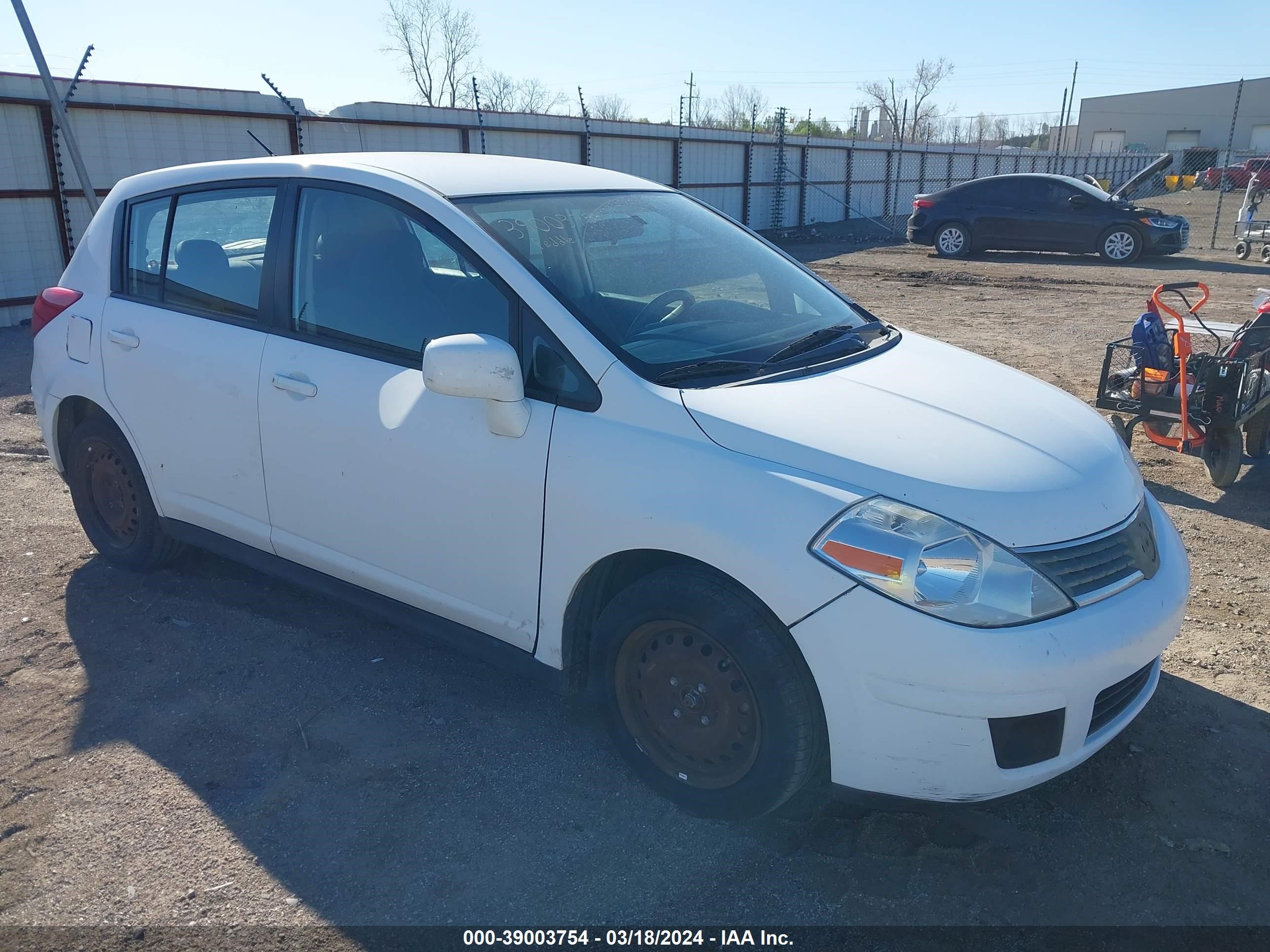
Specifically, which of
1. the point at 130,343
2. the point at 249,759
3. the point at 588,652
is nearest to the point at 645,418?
the point at 588,652

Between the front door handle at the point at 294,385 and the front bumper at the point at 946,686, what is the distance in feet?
6.33

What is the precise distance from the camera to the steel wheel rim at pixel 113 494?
4316mm

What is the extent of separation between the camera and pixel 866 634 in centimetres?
234

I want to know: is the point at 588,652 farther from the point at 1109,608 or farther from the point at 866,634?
the point at 1109,608

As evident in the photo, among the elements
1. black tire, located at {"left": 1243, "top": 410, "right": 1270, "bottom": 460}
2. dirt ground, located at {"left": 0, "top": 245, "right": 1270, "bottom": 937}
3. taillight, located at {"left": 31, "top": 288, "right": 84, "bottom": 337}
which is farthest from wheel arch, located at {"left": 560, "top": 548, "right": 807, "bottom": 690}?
black tire, located at {"left": 1243, "top": 410, "right": 1270, "bottom": 460}

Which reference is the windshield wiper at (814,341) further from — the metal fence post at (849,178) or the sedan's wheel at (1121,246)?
the metal fence post at (849,178)

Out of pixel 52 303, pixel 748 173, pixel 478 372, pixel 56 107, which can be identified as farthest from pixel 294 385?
pixel 748 173

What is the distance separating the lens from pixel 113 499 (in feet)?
14.5

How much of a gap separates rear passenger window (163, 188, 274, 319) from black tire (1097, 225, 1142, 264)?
1745cm

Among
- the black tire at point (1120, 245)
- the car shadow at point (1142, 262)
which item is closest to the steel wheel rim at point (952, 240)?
the car shadow at point (1142, 262)

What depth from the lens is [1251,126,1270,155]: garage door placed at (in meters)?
61.7

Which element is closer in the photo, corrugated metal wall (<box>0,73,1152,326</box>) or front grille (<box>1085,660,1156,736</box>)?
front grille (<box>1085,660,1156,736</box>)

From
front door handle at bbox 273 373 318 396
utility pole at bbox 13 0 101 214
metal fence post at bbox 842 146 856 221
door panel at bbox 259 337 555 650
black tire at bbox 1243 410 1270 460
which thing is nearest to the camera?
door panel at bbox 259 337 555 650

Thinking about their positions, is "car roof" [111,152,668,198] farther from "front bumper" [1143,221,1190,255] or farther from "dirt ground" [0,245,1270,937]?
"front bumper" [1143,221,1190,255]
